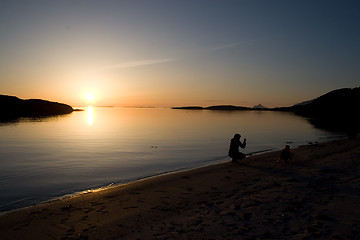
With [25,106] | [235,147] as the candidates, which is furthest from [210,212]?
[25,106]

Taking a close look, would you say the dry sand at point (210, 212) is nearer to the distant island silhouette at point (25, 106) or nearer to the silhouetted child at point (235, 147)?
the silhouetted child at point (235, 147)

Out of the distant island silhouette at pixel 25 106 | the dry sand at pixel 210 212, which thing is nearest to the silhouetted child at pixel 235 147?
the dry sand at pixel 210 212

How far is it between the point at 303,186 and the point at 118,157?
16925 millimetres

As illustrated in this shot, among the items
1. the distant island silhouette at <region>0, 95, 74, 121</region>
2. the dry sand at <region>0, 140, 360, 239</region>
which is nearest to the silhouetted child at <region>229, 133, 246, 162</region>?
the dry sand at <region>0, 140, 360, 239</region>

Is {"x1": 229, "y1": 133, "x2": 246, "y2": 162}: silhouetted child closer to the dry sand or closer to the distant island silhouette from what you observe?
the dry sand

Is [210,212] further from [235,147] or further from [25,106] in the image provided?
[25,106]

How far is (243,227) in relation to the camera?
22.2 feet

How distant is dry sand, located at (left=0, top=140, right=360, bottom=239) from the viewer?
664 centimetres

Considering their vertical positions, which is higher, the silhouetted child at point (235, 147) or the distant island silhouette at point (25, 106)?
the distant island silhouette at point (25, 106)

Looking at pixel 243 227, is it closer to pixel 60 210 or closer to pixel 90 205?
pixel 90 205

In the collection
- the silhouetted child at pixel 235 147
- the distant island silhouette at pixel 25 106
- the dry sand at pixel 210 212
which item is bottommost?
the dry sand at pixel 210 212

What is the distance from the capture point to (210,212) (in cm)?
810

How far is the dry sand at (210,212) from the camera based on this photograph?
6.64m

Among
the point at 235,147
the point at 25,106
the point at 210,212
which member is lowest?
the point at 210,212
